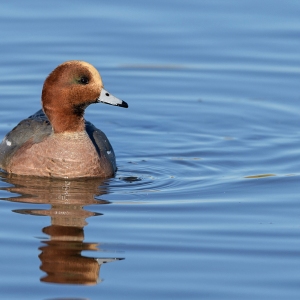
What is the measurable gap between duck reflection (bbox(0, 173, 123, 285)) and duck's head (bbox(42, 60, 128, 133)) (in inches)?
31.2

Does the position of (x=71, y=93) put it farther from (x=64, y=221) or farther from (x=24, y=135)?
(x=64, y=221)

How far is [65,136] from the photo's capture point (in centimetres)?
1113

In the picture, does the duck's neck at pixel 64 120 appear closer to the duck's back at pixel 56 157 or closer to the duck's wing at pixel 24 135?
the duck's back at pixel 56 157

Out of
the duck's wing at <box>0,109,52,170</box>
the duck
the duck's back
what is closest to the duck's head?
the duck

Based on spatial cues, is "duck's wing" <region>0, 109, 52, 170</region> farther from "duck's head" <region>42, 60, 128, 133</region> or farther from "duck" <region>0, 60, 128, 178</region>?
"duck's head" <region>42, 60, 128, 133</region>

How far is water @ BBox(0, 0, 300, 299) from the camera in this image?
7.89 meters

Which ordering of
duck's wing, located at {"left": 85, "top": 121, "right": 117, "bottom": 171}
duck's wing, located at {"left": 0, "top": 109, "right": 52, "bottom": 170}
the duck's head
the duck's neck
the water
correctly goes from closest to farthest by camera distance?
the water
the duck's head
the duck's neck
duck's wing, located at {"left": 0, "top": 109, "right": 52, "bottom": 170}
duck's wing, located at {"left": 85, "top": 121, "right": 117, "bottom": 171}

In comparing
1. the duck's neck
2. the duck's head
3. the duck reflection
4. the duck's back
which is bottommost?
the duck reflection

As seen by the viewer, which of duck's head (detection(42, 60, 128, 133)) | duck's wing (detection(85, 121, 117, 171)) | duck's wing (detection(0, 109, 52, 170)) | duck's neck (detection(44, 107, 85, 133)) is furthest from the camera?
duck's wing (detection(85, 121, 117, 171))

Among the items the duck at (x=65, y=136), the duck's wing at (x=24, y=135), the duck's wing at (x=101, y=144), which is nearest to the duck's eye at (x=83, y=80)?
the duck at (x=65, y=136)

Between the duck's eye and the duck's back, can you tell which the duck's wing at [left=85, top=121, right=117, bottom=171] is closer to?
the duck's back

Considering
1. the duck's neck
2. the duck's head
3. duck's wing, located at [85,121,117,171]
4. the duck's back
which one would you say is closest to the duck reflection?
the duck's back

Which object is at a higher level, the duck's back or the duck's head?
the duck's head

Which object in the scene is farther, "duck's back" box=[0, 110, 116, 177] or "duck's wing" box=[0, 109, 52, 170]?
"duck's wing" box=[0, 109, 52, 170]
